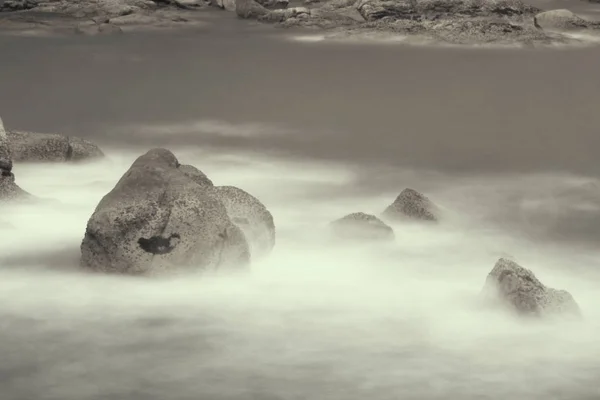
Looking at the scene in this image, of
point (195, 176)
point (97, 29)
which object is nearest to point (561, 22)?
point (97, 29)

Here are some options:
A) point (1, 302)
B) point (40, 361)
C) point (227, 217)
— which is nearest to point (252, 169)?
point (227, 217)

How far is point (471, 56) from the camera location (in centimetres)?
1202

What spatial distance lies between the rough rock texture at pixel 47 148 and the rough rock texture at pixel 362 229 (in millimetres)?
2141

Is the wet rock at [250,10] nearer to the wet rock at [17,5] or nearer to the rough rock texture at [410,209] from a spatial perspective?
the wet rock at [17,5]

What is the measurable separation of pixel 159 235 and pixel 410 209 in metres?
1.47

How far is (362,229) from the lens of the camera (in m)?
5.55

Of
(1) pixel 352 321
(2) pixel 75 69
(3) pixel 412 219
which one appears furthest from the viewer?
(2) pixel 75 69

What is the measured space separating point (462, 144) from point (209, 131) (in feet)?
5.39

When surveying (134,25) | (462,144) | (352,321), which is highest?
(352,321)

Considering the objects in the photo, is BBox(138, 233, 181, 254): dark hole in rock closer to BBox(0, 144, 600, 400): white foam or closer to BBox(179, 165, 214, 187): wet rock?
BBox(0, 144, 600, 400): white foam

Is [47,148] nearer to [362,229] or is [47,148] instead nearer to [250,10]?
[362,229]

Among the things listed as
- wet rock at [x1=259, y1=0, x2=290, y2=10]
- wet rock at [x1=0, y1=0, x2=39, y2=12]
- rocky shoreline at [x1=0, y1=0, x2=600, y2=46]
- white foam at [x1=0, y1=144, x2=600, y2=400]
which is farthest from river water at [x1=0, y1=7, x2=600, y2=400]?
wet rock at [x1=0, y1=0, x2=39, y2=12]

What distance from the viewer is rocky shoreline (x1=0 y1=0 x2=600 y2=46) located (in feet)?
43.5

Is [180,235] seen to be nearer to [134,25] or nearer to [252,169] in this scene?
[252,169]
